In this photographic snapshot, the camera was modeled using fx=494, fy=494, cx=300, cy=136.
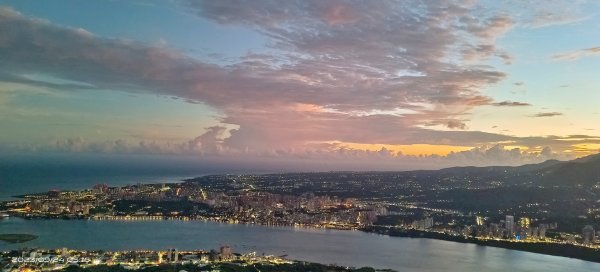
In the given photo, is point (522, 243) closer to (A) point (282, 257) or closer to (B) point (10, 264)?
(A) point (282, 257)

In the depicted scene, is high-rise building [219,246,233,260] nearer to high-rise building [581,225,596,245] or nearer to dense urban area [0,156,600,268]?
dense urban area [0,156,600,268]

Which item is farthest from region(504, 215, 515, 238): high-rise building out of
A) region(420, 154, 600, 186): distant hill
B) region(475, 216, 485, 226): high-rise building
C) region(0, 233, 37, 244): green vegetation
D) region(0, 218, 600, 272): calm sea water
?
region(0, 233, 37, 244): green vegetation

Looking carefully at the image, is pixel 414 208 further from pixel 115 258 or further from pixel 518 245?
pixel 115 258

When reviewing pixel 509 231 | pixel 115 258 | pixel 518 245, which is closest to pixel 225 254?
pixel 115 258

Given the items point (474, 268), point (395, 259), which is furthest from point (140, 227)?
point (474, 268)

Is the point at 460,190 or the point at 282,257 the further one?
the point at 460,190

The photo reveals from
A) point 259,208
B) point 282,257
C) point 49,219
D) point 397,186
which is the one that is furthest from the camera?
point 397,186
